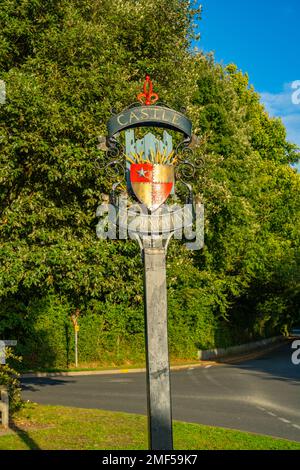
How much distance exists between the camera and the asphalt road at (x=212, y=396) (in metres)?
13.4

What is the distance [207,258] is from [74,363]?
27.9 ft

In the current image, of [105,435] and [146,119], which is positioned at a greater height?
[146,119]

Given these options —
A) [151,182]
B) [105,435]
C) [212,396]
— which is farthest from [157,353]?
[212,396]

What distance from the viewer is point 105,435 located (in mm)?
11414

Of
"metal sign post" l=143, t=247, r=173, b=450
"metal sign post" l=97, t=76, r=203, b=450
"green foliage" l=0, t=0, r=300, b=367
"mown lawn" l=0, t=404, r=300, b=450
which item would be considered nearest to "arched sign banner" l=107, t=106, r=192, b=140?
"metal sign post" l=97, t=76, r=203, b=450

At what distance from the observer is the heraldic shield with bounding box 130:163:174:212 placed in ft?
23.7

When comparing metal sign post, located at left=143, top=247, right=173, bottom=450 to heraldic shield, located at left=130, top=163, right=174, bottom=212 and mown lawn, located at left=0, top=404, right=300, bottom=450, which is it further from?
mown lawn, located at left=0, top=404, right=300, bottom=450

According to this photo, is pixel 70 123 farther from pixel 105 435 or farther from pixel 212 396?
pixel 212 396

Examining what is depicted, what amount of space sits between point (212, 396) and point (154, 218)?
11.5 m

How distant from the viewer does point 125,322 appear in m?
31.1

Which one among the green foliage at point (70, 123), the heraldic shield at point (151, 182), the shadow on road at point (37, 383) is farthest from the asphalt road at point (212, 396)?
the heraldic shield at point (151, 182)

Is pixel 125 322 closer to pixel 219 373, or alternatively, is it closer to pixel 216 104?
pixel 219 373

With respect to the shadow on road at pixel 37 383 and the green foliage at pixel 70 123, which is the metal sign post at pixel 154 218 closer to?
the green foliage at pixel 70 123
